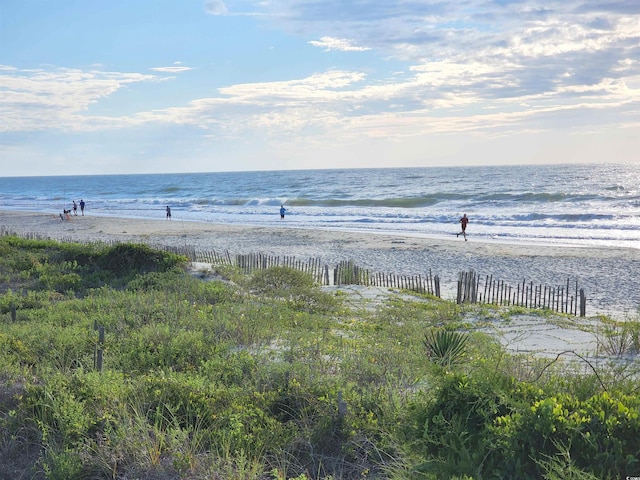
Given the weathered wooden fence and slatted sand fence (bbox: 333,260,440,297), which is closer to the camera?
the weathered wooden fence

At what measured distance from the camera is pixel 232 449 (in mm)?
5008

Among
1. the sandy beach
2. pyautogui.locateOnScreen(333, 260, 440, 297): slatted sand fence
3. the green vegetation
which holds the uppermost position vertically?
the green vegetation

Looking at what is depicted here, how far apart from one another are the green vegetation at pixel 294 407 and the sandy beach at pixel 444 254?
936cm

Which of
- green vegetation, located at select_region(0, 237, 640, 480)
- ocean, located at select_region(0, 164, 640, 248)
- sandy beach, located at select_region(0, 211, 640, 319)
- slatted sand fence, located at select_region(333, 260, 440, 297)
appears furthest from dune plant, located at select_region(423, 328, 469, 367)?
ocean, located at select_region(0, 164, 640, 248)

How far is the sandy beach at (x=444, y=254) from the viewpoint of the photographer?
1855cm

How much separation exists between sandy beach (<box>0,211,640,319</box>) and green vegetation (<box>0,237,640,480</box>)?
936cm

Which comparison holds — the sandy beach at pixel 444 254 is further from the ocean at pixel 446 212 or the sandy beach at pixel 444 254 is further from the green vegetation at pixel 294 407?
the green vegetation at pixel 294 407

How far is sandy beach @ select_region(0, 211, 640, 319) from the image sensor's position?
18547 millimetres

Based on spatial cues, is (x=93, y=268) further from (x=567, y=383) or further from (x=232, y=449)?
(x=567, y=383)

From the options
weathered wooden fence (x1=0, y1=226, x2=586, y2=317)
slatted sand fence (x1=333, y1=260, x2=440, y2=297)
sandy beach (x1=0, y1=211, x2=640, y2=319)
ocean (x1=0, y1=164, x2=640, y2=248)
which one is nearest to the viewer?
weathered wooden fence (x1=0, y1=226, x2=586, y2=317)

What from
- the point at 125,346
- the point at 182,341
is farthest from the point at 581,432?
the point at 125,346

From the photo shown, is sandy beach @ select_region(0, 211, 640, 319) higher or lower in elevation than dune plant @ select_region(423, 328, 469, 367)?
→ lower

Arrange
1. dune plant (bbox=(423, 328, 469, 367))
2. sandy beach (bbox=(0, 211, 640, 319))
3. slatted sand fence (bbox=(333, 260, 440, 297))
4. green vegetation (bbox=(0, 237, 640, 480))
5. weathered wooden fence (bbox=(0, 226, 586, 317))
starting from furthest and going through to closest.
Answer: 1. sandy beach (bbox=(0, 211, 640, 319))
2. slatted sand fence (bbox=(333, 260, 440, 297))
3. weathered wooden fence (bbox=(0, 226, 586, 317))
4. dune plant (bbox=(423, 328, 469, 367))
5. green vegetation (bbox=(0, 237, 640, 480))

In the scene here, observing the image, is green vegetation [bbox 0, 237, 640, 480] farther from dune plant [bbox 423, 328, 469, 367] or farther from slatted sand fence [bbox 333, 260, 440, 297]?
slatted sand fence [bbox 333, 260, 440, 297]
